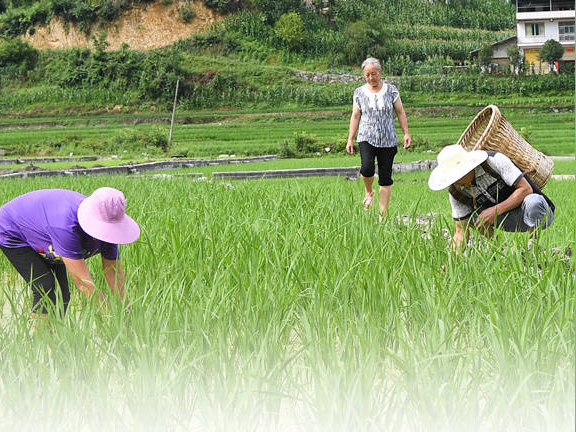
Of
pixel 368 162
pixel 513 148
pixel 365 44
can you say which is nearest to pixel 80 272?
pixel 513 148

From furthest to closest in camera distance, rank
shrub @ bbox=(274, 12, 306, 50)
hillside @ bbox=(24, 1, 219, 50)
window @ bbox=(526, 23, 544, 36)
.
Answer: hillside @ bbox=(24, 1, 219, 50)
shrub @ bbox=(274, 12, 306, 50)
window @ bbox=(526, 23, 544, 36)

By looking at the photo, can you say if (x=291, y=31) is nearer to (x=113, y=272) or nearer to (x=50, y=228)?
(x=113, y=272)

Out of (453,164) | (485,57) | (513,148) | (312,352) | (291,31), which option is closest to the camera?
(312,352)

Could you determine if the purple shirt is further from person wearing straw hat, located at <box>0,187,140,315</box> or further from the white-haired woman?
the white-haired woman

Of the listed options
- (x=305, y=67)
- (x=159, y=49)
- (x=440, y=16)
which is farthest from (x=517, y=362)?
(x=440, y=16)

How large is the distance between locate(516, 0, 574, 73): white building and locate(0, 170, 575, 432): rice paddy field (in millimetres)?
47868

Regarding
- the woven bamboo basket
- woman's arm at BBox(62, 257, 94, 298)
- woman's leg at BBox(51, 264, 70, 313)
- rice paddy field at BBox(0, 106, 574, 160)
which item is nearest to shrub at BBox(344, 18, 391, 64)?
rice paddy field at BBox(0, 106, 574, 160)

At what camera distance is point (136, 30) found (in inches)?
2520

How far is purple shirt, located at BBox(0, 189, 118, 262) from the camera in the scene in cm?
273

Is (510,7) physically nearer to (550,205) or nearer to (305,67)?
(305,67)

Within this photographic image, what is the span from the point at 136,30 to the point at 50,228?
64.4m

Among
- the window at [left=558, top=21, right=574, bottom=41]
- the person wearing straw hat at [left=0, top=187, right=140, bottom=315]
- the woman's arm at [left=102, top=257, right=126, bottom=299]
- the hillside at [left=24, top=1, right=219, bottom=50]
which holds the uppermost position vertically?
the hillside at [left=24, top=1, right=219, bottom=50]

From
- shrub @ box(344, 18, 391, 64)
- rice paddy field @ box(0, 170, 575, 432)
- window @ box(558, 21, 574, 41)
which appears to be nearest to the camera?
rice paddy field @ box(0, 170, 575, 432)

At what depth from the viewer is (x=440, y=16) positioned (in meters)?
71.6
